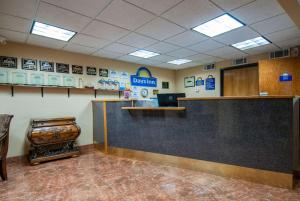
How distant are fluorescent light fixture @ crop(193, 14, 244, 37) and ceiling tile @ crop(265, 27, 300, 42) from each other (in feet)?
3.30

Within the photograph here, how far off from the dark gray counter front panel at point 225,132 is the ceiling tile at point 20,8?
2.37 meters

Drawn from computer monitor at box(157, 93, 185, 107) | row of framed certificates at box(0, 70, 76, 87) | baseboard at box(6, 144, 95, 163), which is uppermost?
row of framed certificates at box(0, 70, 76, 87)

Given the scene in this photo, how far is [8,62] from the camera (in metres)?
3.58

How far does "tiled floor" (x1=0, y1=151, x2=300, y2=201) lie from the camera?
2.11 meters

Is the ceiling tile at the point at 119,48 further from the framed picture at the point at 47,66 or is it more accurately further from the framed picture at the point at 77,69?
the framed picture at the point at 47,66

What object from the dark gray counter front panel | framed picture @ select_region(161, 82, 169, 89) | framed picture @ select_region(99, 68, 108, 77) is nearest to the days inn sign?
framed picture @ select_region(161, 82, 169, 89)

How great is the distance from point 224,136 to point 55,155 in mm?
3434

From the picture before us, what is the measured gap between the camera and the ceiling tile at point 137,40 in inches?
139

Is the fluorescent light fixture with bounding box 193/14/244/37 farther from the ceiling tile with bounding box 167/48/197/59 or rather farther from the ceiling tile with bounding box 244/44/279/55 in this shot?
the ceiling tile with bounding box 244/44/279/55

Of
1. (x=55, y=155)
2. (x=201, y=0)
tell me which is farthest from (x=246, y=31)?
(x=55, y=155)

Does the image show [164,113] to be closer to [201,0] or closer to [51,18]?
[201,0]

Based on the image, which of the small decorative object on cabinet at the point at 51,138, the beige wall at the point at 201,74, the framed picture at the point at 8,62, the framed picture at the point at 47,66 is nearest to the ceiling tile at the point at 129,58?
the framed picture at the point at 47,66

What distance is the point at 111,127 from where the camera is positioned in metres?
3.94

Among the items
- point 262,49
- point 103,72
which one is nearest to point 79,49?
point 103,72
